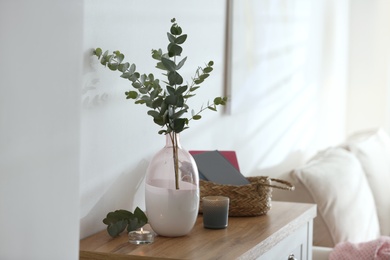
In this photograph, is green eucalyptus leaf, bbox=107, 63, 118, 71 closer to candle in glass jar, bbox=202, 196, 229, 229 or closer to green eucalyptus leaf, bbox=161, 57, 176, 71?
green eucalyptus leaf, bbox=161, 57, 176, 71

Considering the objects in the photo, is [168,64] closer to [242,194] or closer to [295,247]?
[242,194]

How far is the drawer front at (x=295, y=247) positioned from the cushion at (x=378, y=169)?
1.38 m

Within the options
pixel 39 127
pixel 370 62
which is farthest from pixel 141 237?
pixel 370 62

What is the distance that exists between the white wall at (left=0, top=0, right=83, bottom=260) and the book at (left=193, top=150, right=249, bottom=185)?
1.10m

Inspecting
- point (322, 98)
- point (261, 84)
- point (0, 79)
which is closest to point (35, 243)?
point (0, 79)

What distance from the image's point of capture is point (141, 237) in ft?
5.33

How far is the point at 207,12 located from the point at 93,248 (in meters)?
1.08

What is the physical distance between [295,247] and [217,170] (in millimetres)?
303

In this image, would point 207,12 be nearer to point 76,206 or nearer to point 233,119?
point 233,119

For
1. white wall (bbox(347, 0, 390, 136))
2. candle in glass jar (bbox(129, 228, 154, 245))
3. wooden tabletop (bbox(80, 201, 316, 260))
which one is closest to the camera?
wooden tabletop (bbox(80, 201, 316, 260))

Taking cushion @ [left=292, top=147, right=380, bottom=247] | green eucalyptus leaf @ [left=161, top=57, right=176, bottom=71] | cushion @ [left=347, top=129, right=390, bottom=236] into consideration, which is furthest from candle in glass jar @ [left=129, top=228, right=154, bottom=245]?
cushion @ [left=347, top=129, right=390, bottom=236]

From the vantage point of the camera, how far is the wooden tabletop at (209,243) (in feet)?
4.95

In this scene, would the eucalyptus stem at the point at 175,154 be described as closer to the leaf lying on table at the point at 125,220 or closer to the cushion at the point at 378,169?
the leaf lying on table at the point at 125,220

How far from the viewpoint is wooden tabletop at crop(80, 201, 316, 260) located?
59.4 inches
